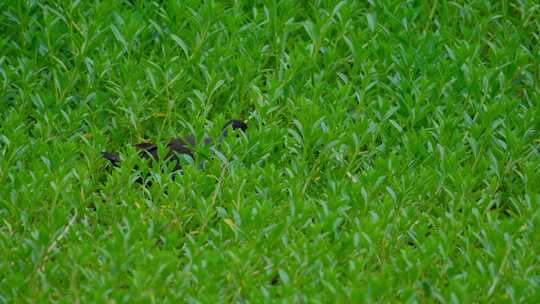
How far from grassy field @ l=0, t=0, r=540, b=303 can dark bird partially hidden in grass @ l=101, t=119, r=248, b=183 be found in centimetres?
8

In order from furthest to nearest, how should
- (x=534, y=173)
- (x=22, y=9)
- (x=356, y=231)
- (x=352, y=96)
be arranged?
(x=22, y=9) → (x=352, y=96) → (x=534, y=173) → (x=356, y=231)

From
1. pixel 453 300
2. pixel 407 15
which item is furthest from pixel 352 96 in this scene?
pixel 453 300

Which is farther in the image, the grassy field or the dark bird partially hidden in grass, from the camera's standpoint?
the dark bird partially hidden in grass

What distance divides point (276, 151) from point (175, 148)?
1.79ft


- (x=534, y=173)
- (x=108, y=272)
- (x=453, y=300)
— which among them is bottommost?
(x=534, y=173)

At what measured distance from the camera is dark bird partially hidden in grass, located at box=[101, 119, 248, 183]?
546 centimetres

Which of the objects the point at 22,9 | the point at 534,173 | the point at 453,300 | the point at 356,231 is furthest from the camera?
the point at 22,9

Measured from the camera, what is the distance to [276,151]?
5543mm

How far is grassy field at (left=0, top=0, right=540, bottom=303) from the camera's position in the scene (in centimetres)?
445

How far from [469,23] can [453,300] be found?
295 centimetres

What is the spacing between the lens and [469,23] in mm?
6777

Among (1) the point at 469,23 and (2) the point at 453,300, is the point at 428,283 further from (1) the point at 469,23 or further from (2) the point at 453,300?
(1) the point at 469,23

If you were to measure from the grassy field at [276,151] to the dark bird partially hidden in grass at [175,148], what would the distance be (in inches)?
3.3

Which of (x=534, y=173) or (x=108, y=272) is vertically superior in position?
(x=108, y=272)
